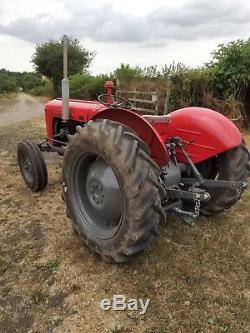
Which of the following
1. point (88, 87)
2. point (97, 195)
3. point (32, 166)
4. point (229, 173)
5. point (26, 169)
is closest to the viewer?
point (97, 195)

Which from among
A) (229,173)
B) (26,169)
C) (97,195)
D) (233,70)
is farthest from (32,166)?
(233,70)

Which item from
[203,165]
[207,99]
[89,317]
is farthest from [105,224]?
[207,99]

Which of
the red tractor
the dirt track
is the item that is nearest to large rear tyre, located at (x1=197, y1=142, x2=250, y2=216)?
the red tractor

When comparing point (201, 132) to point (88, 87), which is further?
point (88, 87)

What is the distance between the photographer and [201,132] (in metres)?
3.19

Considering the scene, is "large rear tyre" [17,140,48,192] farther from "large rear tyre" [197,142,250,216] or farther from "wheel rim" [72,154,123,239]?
"large rear tyre" [197,142,250,216]

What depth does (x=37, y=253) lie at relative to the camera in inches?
124

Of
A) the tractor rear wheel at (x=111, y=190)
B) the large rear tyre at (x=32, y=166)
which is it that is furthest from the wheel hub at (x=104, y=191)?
the large rear tyre at (x=32, y=166)

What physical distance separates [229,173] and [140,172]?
1.25 meters

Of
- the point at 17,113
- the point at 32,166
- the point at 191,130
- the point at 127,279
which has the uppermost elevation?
the point at 191,130

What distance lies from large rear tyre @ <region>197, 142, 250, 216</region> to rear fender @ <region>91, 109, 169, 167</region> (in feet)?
2.56

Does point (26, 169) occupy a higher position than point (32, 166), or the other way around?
point (32, 166)

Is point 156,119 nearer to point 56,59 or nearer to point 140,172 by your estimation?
point 140,172

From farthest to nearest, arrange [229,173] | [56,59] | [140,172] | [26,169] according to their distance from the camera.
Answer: [56,59] → [26,169] → [229,173] → [140,172]
